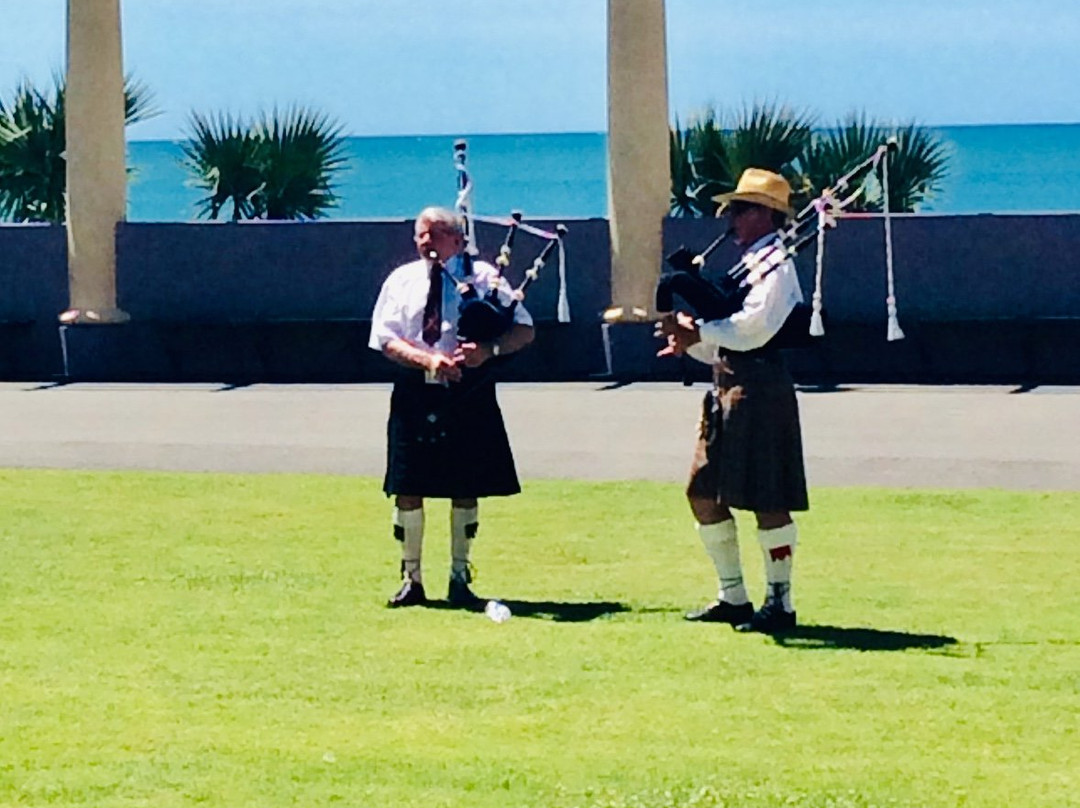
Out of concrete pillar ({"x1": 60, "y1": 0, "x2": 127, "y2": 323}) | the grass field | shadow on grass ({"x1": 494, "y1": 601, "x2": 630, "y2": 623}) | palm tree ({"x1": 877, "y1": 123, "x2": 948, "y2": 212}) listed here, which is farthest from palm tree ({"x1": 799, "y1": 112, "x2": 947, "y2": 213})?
shadow on grass ({"x1": 494, "y1": 601, "x2": 630, "y2": 623})

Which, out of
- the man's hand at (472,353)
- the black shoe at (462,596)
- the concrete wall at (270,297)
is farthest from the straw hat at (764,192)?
the concrete wall at (270,297)

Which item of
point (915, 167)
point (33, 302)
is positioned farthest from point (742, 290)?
point (915, 167)

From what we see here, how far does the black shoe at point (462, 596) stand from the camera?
1077cm

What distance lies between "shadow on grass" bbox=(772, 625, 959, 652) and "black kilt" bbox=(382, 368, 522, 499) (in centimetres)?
152

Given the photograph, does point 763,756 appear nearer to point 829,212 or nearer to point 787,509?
point 787,509

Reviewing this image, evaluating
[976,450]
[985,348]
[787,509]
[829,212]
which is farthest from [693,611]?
[985,348]

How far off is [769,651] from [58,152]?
15793 millimetres

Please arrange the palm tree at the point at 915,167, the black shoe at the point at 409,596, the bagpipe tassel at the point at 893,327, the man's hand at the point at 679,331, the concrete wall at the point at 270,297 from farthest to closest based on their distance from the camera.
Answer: the palm tree at the point at 915,167 < the concrete wall at the point at 270,297 < the bagpipe tassel at the point at 893,327 < the black shoe at the point at 409,596 < the man's hand at the point at 679,331

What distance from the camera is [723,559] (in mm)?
10234

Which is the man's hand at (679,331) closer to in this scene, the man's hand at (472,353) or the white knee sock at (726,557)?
the white knee sock at (726,557)

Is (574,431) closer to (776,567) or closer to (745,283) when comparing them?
(776,567)

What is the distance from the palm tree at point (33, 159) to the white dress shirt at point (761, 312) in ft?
49.5

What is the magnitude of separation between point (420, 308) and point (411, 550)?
1.05 metres

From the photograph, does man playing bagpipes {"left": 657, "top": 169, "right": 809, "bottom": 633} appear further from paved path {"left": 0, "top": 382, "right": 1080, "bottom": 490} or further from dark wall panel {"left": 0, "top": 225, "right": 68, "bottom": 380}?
dark wall panel {"left": 0, "top": 225, "right": 68, "bottom": 380}
